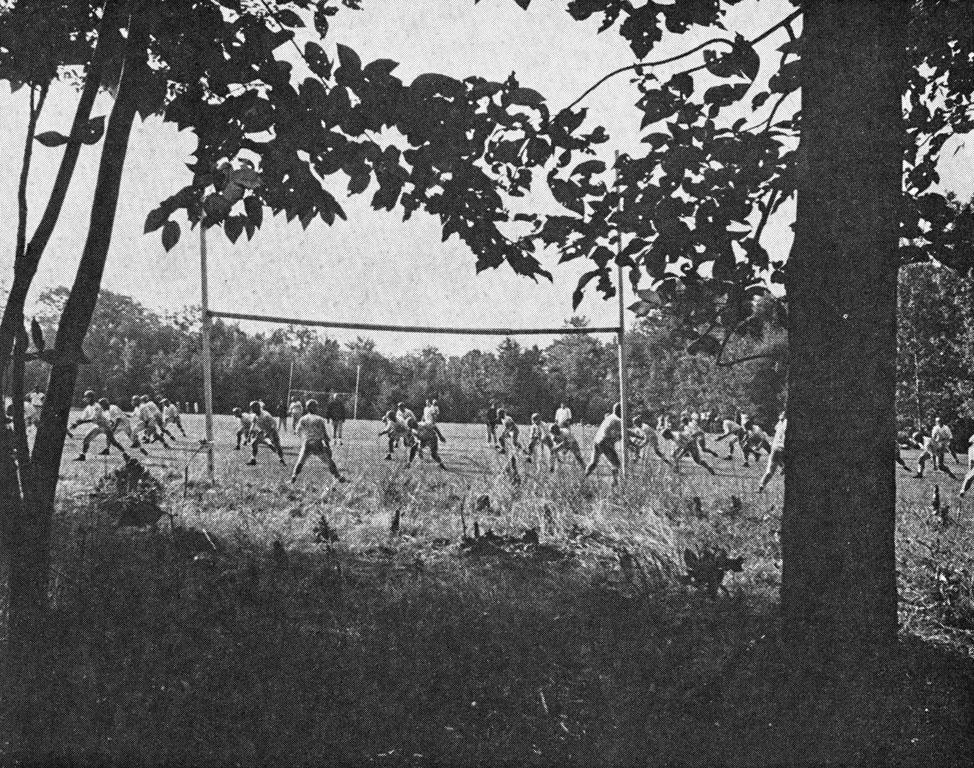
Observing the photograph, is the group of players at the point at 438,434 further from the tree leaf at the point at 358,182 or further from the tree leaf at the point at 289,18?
the tree leaf at the point at 289,18

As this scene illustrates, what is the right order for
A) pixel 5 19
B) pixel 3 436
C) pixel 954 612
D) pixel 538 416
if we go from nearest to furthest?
pixel 3 436, pixel 5 19, pixel 954 612, pixel 538 416

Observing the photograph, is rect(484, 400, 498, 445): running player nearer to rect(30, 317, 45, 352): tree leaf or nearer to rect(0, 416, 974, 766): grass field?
rect(0, 416, 974, 766): grass field

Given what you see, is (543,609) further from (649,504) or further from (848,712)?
(649,504)

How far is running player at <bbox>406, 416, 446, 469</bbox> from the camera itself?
8453 mm

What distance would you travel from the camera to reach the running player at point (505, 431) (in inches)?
327

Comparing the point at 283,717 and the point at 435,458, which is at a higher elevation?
the point at 435,458

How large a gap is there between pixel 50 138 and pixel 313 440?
6.73m

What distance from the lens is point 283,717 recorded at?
308 cm

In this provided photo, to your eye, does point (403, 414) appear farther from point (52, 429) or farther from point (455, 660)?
point (52, 429)

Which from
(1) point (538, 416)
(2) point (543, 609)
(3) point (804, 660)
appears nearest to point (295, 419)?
(1) point (538, 416)

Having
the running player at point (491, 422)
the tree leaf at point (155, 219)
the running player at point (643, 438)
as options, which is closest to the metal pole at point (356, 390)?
the running player at point (491, 422)

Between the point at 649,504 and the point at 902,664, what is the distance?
11.7 feet

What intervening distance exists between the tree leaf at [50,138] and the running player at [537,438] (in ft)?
20.6

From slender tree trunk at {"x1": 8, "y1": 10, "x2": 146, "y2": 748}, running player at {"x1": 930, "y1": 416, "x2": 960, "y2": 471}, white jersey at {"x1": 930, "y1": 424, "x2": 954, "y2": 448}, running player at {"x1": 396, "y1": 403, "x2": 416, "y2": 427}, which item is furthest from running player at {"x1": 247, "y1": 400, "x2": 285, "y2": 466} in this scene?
white jersey at {"x1": 930, "y1": 424, "x2": 954, "y2": 448}
